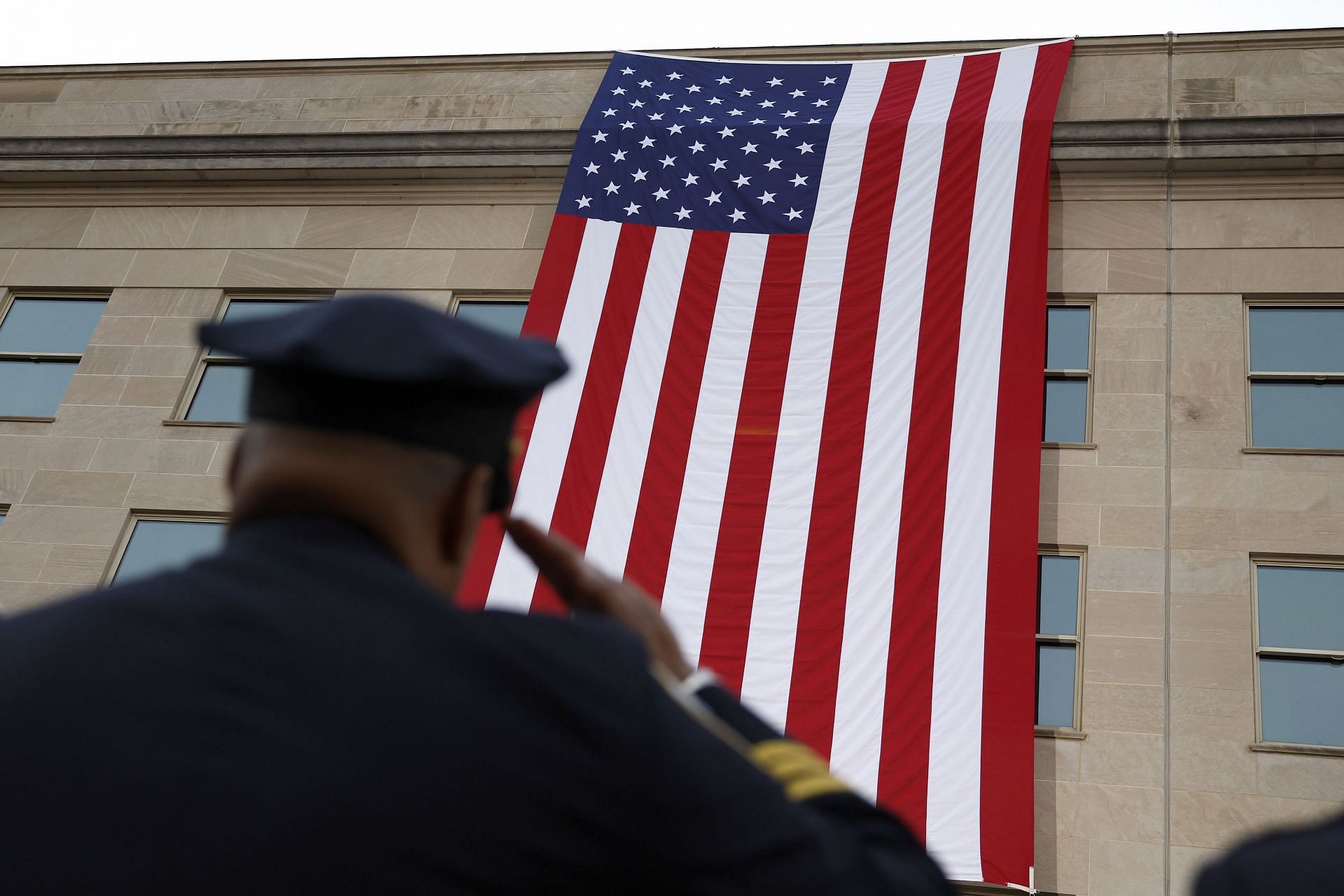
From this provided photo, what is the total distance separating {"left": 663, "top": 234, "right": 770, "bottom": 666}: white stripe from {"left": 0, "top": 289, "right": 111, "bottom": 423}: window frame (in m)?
7.37

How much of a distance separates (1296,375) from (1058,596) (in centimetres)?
310

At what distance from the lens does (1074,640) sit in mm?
9586

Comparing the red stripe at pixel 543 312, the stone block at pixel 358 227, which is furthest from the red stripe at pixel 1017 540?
the stone block at pixel 358 227

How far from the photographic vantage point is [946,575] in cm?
915

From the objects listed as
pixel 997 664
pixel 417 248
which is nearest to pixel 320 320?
pixel 997 664

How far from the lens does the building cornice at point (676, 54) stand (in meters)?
12.5

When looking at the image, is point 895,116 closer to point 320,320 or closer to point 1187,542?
point 1187,542

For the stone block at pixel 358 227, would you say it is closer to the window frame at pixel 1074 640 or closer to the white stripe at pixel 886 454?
the white stripe at pixel 886 454

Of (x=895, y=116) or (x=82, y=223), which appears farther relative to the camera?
(x=82, y=223)

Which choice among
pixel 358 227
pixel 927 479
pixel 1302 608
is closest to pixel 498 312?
pixel 358 227

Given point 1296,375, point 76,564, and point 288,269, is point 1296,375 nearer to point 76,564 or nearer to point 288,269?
point 288,269

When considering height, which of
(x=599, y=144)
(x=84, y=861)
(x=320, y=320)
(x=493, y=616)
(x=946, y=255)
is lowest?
(x=84, y=861)

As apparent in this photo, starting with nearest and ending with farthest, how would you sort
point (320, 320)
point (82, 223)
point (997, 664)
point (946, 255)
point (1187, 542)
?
point (320, 320) → point (997, 664) → point (1187, 542) → point (946, 255) → point (82, 223)

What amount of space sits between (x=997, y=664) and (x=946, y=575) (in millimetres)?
788
